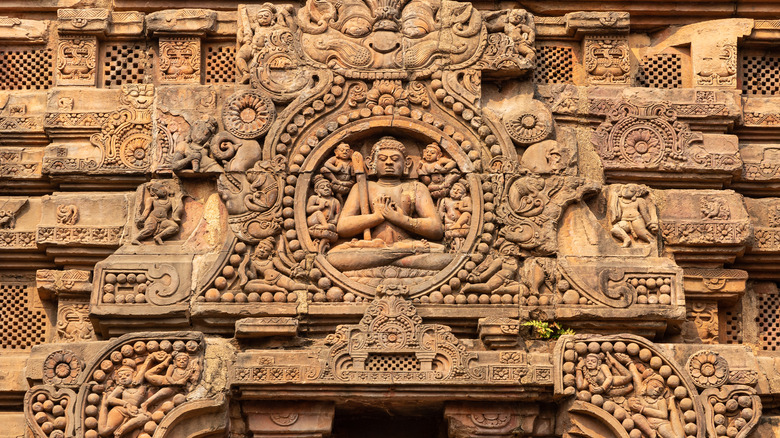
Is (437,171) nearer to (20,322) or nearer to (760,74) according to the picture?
(760,74)

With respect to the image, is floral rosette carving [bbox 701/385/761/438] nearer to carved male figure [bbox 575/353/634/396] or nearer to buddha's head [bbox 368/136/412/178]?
carved male figure [bbox 575/353/634/396]

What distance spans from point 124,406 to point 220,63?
2959mm

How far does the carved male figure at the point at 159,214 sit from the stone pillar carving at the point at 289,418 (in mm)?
1430

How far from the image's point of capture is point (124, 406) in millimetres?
11477

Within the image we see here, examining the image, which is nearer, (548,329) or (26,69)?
(548,329)

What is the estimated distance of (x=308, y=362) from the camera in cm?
1157

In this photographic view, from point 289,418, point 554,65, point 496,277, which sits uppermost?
point 554,65

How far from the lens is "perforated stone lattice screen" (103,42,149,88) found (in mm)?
12961

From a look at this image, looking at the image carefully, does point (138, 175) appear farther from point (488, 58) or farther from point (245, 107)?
point (488, 58)

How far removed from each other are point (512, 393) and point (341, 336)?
4.15 ft

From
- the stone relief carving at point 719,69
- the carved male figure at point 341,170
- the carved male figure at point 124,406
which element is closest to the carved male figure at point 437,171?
the carved male figure at point 341,170

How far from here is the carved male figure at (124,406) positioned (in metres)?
11.4

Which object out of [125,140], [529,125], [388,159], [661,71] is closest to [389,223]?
[388,159]

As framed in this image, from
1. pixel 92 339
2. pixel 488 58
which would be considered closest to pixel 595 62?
pixel 488 58
